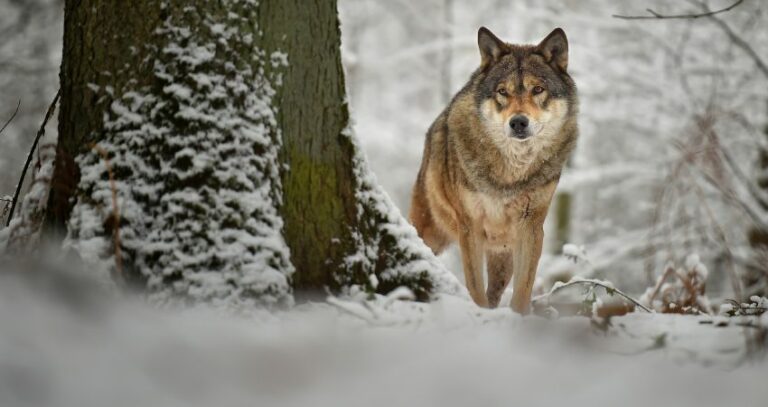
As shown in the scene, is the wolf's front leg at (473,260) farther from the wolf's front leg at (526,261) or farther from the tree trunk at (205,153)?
the tree trunk at (205,153)

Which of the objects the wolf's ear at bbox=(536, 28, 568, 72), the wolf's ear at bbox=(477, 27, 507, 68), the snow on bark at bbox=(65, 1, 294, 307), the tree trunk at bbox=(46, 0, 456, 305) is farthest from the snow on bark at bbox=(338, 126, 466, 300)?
the wolf's ear at bbox=(536, 28, 568, 72)

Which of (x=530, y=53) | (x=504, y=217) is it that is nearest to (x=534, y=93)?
(x=530, y=53)

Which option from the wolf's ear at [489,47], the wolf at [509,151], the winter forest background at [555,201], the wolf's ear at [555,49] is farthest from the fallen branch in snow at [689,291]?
the wolf's ear at [489,47]

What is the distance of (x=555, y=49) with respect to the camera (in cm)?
445

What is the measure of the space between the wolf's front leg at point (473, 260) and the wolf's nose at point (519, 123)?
0.75 metres

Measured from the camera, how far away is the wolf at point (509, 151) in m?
4.23

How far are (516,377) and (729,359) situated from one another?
71cm

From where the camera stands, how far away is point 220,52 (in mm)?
2631

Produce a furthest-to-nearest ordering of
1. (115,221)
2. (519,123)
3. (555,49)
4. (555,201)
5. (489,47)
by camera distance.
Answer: (555,201), (489,47), (555,49), (519,123), (115,221)

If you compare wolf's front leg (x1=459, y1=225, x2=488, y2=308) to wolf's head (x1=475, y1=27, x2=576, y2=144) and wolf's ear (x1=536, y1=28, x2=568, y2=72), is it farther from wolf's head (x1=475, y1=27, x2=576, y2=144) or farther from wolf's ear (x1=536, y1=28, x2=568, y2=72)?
wolf's ear (x1=536, y1=28, x2=568, y2=72)

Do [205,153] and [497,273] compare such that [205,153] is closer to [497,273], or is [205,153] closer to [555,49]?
[555,49]

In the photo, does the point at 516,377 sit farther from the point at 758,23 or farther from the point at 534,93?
the point at 758,23

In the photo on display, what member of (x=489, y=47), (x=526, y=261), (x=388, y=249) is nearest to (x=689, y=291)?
(x=526, y=261)

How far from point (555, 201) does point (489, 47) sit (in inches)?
455
